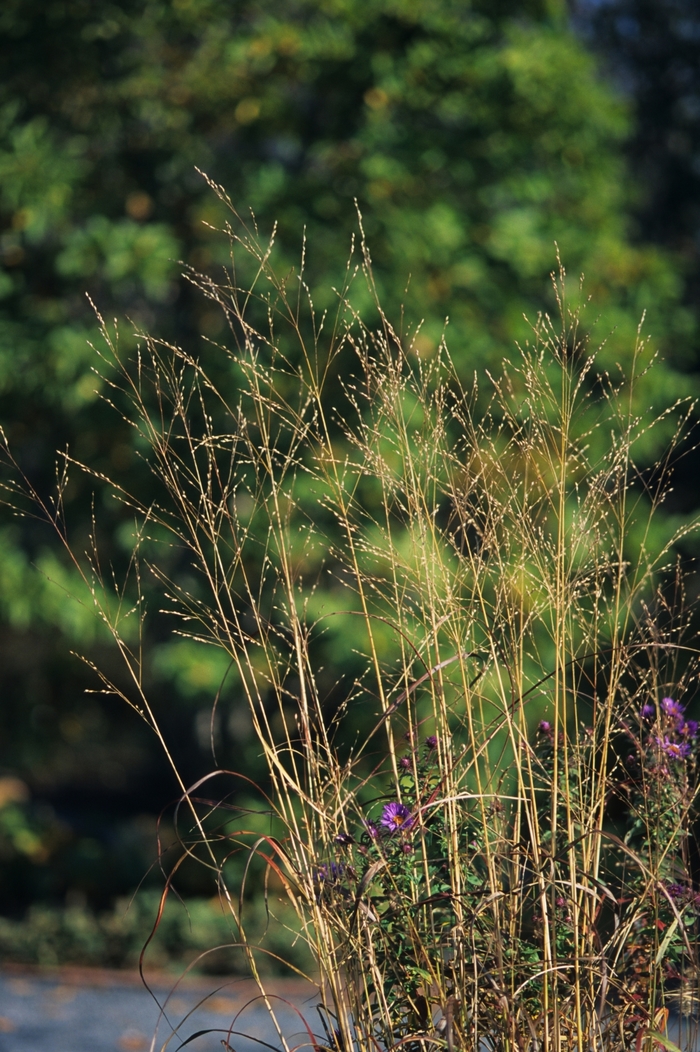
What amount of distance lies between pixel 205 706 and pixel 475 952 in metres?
4.69

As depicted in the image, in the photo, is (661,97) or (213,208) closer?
(213,208)

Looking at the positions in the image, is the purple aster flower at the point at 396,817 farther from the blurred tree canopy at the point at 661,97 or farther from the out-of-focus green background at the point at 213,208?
the blurred tree canopy at the point at 661,97

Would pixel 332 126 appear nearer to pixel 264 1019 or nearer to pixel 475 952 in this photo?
pixel 264 1019

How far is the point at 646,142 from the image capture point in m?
11.5

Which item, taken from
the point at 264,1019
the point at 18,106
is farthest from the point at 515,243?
the point at 264,1019

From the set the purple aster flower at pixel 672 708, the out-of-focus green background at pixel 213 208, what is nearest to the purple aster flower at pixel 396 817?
the purple aster flower at pixel 672 708

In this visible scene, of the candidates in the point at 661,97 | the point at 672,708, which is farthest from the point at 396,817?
the point at 661,97

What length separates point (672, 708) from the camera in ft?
6.34

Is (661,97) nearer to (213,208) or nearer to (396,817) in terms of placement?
(213,208)

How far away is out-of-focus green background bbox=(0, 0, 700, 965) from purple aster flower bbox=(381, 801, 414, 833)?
3483 mm

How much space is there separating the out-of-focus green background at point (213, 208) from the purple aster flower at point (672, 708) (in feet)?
11.3

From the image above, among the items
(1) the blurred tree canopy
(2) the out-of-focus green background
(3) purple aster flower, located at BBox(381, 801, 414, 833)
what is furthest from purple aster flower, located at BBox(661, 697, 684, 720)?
(1) the blurred tree canopy

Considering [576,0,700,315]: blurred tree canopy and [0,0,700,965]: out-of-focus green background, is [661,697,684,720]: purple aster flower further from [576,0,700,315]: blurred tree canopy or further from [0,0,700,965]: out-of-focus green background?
[576,0,700,315]: blurred tree canopy

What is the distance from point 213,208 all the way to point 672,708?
Answer: 4.58m
